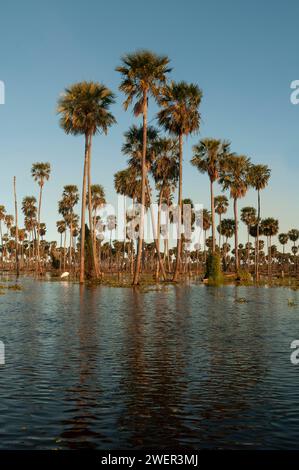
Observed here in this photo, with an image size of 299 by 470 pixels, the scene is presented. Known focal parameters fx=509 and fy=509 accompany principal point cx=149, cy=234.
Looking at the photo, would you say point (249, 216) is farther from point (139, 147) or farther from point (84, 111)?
point (84, 111)

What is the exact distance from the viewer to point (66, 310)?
25984 millimetres

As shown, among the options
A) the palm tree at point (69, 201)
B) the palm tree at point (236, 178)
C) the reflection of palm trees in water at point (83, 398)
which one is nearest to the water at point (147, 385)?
the reflection of palm trees in water at point (83, 398)

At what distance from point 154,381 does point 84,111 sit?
157 feet

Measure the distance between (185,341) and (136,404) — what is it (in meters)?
7.47

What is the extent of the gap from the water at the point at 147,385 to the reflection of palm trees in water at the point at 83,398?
0.02m

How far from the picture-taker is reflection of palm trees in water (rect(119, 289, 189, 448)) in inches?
297

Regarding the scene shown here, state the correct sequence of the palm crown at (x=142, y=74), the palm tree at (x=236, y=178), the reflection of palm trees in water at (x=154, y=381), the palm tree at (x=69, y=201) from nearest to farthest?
the reflection of palm trees in water at (x=154, y=381) < the palm crown at (x=142, y=74) < the palm tree at (x=236, y=178) < the palm tree at (x=69, y=201)

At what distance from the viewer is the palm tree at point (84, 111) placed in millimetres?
54625

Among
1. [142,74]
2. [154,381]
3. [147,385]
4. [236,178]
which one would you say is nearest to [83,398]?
[147,385]

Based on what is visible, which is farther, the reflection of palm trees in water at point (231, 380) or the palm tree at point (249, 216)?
the palm tree at point (249, 216)

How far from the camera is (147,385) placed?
34.6 ft

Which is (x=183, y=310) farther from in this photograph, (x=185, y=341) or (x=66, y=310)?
(x=185, y=341)

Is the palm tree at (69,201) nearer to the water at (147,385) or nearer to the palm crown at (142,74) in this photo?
the palm crown at (142,74)
